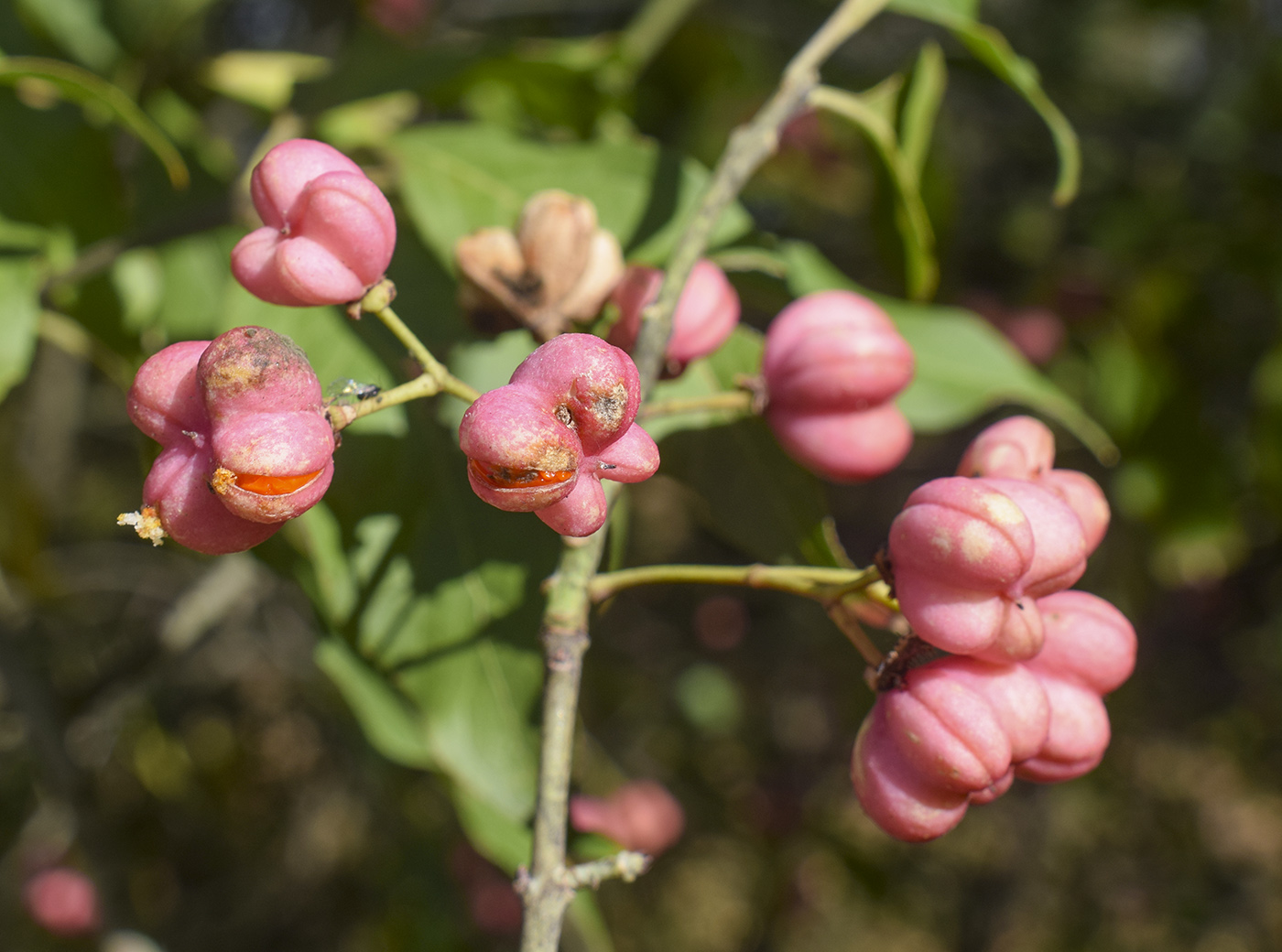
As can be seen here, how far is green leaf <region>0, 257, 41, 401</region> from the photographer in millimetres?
826

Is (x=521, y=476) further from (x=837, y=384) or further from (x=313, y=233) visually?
(x=837, y=384)

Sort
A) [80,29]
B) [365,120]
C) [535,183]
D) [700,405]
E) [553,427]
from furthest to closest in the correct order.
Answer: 1. [365,120]
2. [80,29]
3. [535,183]
4. [700,405]
5. [553,427]

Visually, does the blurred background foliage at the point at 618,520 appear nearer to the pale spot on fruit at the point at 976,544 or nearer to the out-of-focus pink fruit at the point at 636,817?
the out-of-focus pink fruit at the point at 636,817

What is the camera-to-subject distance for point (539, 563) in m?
0.74

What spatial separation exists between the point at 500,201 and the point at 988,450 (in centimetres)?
47

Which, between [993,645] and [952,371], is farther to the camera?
[952,371]

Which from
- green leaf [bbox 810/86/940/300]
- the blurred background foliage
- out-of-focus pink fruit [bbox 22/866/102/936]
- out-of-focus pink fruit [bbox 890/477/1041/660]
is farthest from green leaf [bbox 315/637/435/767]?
out-of-focus pink fruit [bbox 22/866/102/936]

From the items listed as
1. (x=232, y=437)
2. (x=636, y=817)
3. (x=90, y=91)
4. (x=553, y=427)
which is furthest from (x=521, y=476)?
(x=636, y=817)

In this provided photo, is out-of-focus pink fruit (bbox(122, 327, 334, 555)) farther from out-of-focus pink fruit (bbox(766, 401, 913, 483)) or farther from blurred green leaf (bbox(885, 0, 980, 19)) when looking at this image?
blurred green leaf (bbox(885, 0, 980, 19))

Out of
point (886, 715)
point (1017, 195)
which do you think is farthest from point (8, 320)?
point (1017, 195)

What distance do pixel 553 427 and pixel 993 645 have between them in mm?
297

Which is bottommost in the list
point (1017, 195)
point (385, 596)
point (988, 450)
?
point (1017, 195)

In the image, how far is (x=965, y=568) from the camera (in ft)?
1.70

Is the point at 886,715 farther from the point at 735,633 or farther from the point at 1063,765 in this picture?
the point at 735,633
